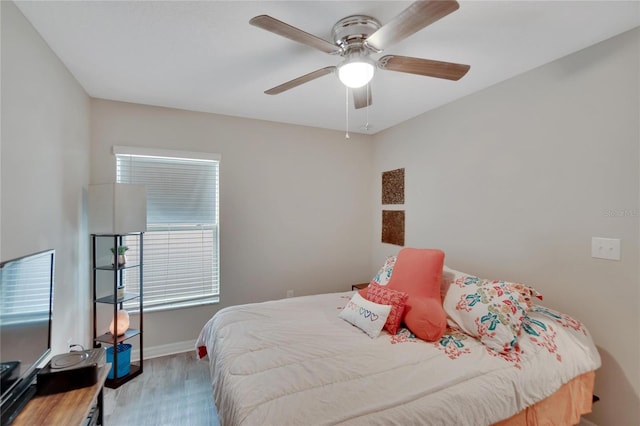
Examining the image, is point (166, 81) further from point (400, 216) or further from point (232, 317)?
point (400, 216)

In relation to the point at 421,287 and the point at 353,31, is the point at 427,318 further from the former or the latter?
the point at 353,31

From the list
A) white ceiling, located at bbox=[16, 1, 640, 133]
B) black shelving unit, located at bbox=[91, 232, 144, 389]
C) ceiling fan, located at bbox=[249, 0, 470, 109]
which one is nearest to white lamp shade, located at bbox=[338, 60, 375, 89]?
ceiling fan, located at bbox=[249, 0, 470, 109]

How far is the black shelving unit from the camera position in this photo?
7.79 ft

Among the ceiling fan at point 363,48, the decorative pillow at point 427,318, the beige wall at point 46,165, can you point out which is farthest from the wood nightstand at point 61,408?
the ceiling fan at point 363,48

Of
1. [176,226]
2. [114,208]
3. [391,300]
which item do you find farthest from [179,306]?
[391,300]

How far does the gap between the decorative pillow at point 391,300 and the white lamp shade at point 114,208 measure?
2.00 meters

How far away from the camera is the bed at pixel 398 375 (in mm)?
1224

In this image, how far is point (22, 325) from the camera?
4.17 feet

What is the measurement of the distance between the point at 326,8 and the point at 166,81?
4.93 feet

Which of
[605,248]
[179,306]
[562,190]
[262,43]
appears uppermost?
[262,43]

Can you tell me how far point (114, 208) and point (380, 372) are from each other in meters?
2.26

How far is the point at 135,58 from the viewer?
1983 millimetres

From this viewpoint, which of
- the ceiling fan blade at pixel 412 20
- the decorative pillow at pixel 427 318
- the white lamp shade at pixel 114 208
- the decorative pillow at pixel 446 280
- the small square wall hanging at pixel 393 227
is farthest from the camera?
the small square wall hanging at pixel 393 227

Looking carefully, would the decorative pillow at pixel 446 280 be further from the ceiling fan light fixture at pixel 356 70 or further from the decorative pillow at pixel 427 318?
the ceiling fan light fixture at pixel 356 70
